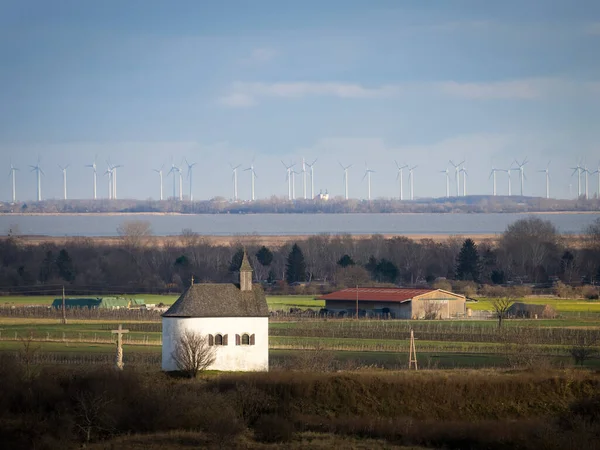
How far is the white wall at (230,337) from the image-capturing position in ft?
156

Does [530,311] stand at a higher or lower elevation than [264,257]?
lower

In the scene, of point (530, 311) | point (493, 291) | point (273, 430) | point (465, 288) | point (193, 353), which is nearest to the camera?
point (273, 430)

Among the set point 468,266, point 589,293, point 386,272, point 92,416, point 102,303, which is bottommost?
point 92,416

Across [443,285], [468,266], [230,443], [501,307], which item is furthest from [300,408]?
[468,266]

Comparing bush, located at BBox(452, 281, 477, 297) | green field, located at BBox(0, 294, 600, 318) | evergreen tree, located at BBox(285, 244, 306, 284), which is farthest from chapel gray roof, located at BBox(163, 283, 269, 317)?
evergreen tree, located at BBox(285, 244, 306, 284)

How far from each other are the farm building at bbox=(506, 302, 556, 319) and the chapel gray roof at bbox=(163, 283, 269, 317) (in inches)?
1030

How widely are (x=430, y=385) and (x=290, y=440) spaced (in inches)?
277

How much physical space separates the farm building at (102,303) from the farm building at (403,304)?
13.4 metres

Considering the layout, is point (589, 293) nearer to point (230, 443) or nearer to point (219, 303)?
point (219, 303)

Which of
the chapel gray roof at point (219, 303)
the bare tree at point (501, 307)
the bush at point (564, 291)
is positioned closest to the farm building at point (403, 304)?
the bare tree at point (501, 307)

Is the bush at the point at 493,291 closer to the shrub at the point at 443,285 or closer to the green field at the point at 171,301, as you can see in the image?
the shrub at the point at 443,285

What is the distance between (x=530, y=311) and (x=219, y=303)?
28819mm

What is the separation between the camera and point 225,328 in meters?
47.9

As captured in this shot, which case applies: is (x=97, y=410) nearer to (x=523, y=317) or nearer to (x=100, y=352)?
(x=100, y=352)
